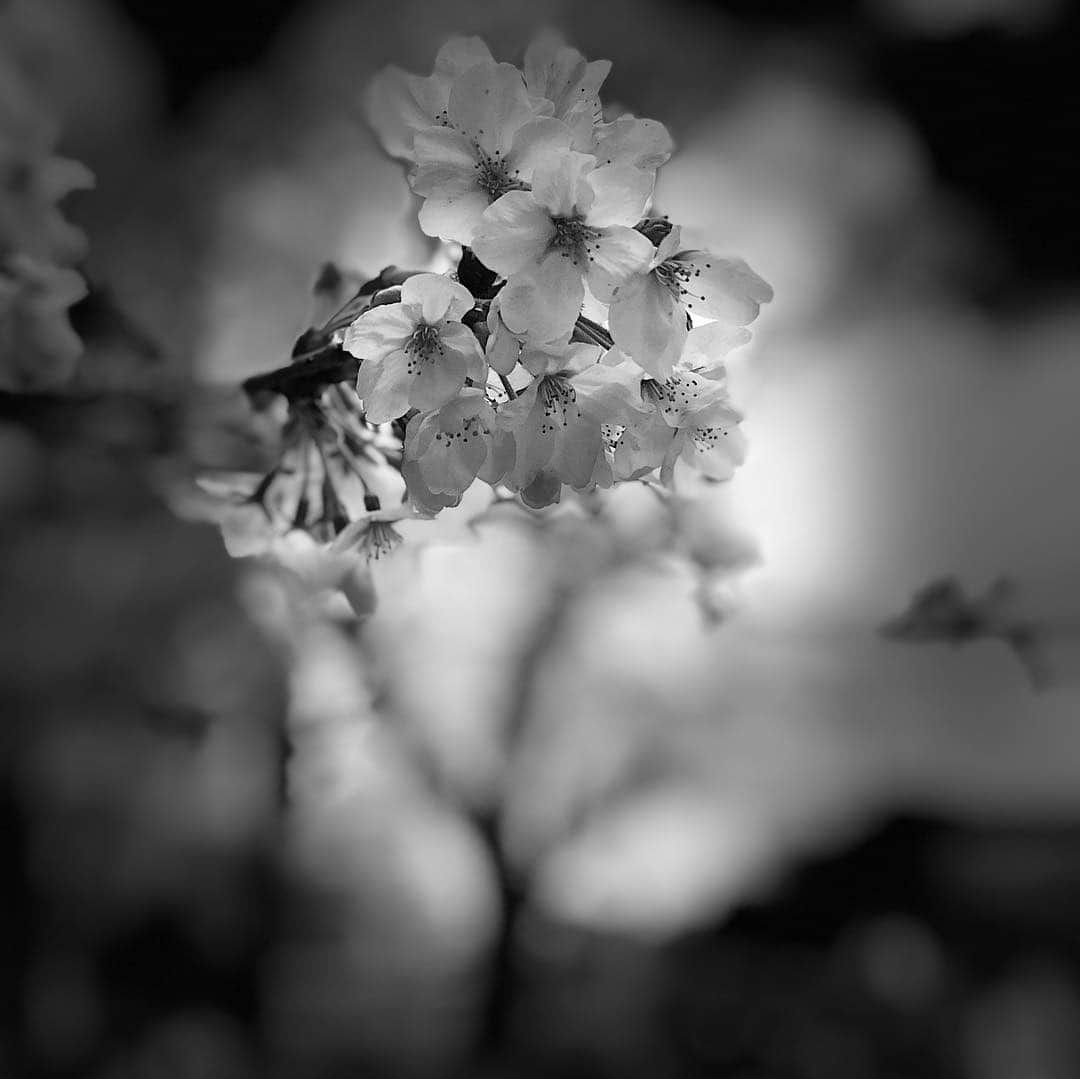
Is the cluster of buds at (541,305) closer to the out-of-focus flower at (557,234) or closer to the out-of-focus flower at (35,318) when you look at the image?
the out-of-focus flower at (557,234)

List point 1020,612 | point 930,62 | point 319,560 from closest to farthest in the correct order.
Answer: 1. point 319,560
2. point 930,62
3. point 1020,612

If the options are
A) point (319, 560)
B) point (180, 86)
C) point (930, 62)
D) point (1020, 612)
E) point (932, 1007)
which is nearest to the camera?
point (319, 560)

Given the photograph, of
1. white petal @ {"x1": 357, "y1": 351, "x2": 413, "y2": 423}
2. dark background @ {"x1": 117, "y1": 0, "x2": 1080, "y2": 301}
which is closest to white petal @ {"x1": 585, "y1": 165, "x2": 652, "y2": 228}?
white petal @ {"x1": 357, "y1": 351, "x2": 413, "y2": 423}

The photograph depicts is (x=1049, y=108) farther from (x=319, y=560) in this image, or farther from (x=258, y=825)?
(x=258, y=825)

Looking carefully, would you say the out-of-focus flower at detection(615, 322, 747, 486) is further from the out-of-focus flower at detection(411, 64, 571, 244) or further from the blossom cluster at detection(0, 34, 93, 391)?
the blossom cluster at detection(0, 34, 93, 391)

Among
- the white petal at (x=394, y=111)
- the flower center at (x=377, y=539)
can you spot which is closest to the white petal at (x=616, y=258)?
the white petal at (x=394, y=111)

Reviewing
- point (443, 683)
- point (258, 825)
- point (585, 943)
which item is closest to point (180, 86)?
point (443, 683)

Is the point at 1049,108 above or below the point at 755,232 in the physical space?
above
